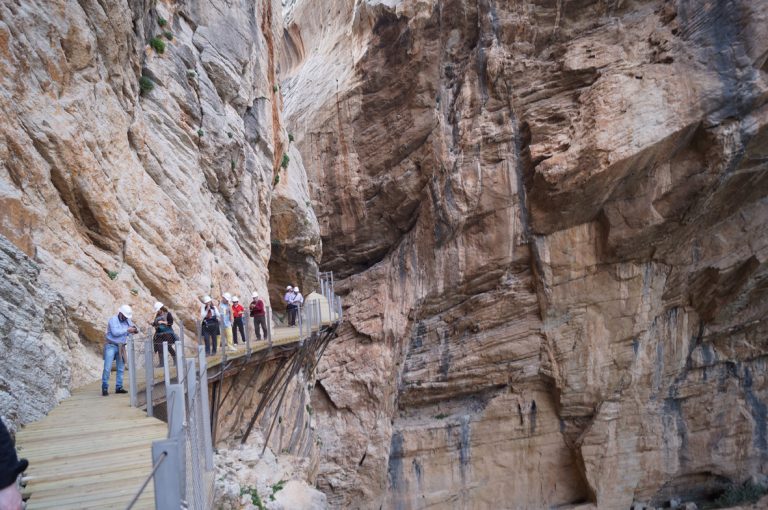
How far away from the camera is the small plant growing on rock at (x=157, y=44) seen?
12484 mm

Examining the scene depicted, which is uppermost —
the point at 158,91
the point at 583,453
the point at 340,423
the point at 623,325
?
the point at 158,91

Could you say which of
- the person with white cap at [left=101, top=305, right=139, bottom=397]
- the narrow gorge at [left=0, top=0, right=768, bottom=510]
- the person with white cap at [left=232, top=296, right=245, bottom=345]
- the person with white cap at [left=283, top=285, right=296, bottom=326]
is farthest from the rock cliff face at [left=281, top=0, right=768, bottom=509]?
the person with white cap at [left=101, top=305, right=139, bottom=397]

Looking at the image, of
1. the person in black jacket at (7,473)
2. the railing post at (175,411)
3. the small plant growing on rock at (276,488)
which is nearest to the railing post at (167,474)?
the railing post at (175,411)

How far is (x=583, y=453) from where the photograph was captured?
1875 cm

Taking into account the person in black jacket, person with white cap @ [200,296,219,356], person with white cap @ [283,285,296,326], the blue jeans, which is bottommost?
the person in black jacket

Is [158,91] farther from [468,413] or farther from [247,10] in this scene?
[468,413]

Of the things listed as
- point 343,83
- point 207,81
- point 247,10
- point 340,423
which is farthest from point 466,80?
point 340,423

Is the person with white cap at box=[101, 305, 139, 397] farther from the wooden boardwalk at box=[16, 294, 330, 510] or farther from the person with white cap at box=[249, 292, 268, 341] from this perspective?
the person with white cap at box=[249, 292, 268, 341]

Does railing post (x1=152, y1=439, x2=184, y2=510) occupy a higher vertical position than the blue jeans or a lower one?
lower

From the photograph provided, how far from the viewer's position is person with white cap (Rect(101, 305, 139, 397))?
6.41 metres

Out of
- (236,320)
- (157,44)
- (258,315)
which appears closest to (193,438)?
(236,320)

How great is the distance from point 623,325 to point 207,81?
16.6 m

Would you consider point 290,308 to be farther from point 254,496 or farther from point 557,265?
point 557,265

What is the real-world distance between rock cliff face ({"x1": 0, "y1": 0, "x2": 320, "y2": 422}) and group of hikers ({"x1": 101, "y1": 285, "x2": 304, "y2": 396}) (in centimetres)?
67
